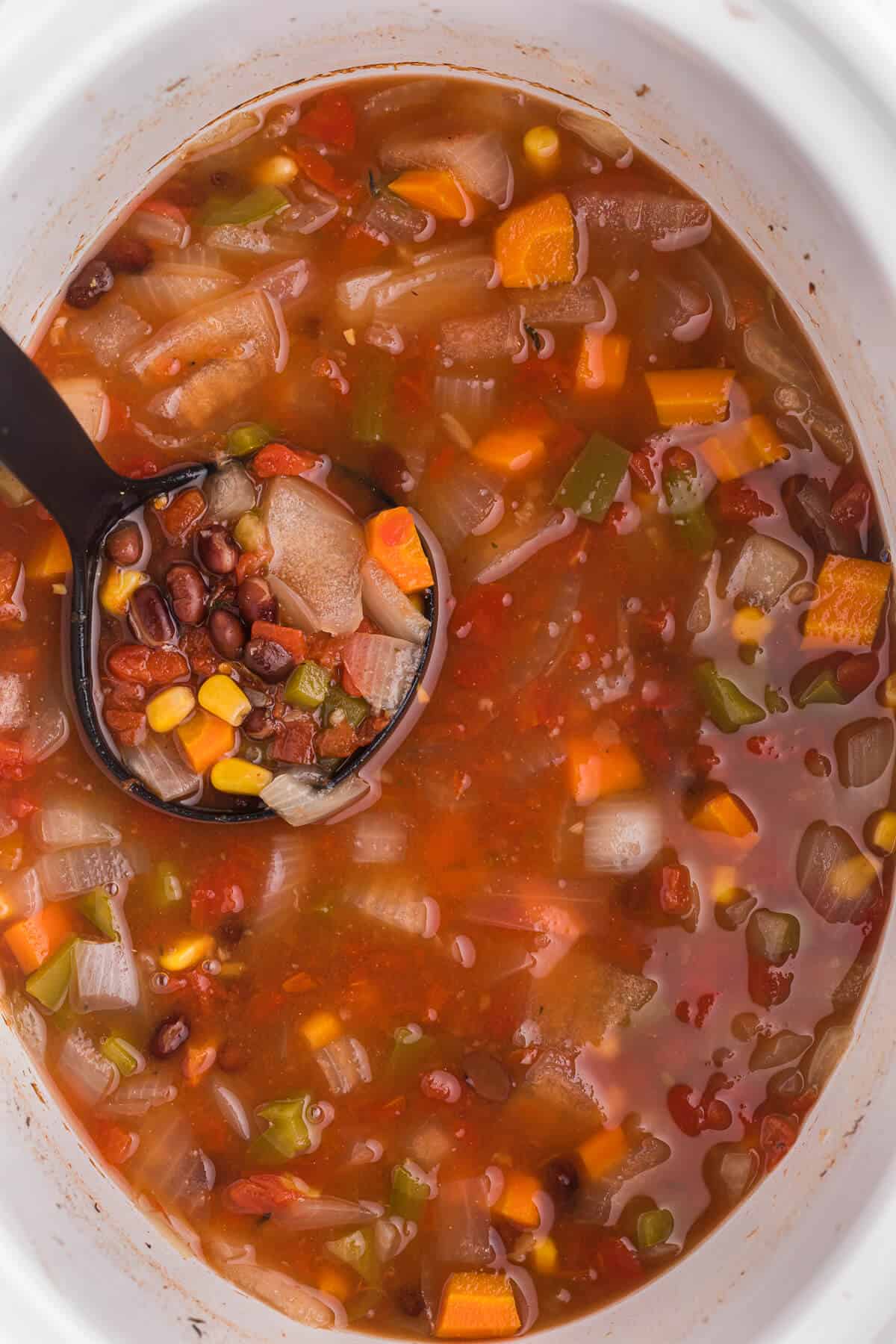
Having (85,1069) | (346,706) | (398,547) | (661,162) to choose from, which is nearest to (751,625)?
(398,547)

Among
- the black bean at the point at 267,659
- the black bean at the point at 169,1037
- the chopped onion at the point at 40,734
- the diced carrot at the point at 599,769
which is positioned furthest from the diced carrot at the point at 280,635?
the black bean at the point at 169,1037

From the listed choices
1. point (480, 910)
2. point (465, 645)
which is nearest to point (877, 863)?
point (480, 910)

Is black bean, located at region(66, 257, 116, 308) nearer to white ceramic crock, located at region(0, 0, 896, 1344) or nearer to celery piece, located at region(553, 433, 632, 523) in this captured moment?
white ceramic crock, located at region(0, 0, 896, 1344)

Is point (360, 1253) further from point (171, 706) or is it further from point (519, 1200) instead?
point (171, 706)

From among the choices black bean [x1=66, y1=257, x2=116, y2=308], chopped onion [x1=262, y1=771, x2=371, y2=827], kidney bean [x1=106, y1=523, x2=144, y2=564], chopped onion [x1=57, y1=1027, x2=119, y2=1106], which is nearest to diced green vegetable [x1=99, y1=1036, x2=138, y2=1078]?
chopped onion [x1=57, y1=1027, x2=119, y2=1106]

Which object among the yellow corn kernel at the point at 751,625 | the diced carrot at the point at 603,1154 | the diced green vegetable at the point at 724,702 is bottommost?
the diced carrot at the point at 603,1154

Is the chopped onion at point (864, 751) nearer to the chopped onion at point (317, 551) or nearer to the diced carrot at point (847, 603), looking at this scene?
the diced carrot at point (847, 603)
